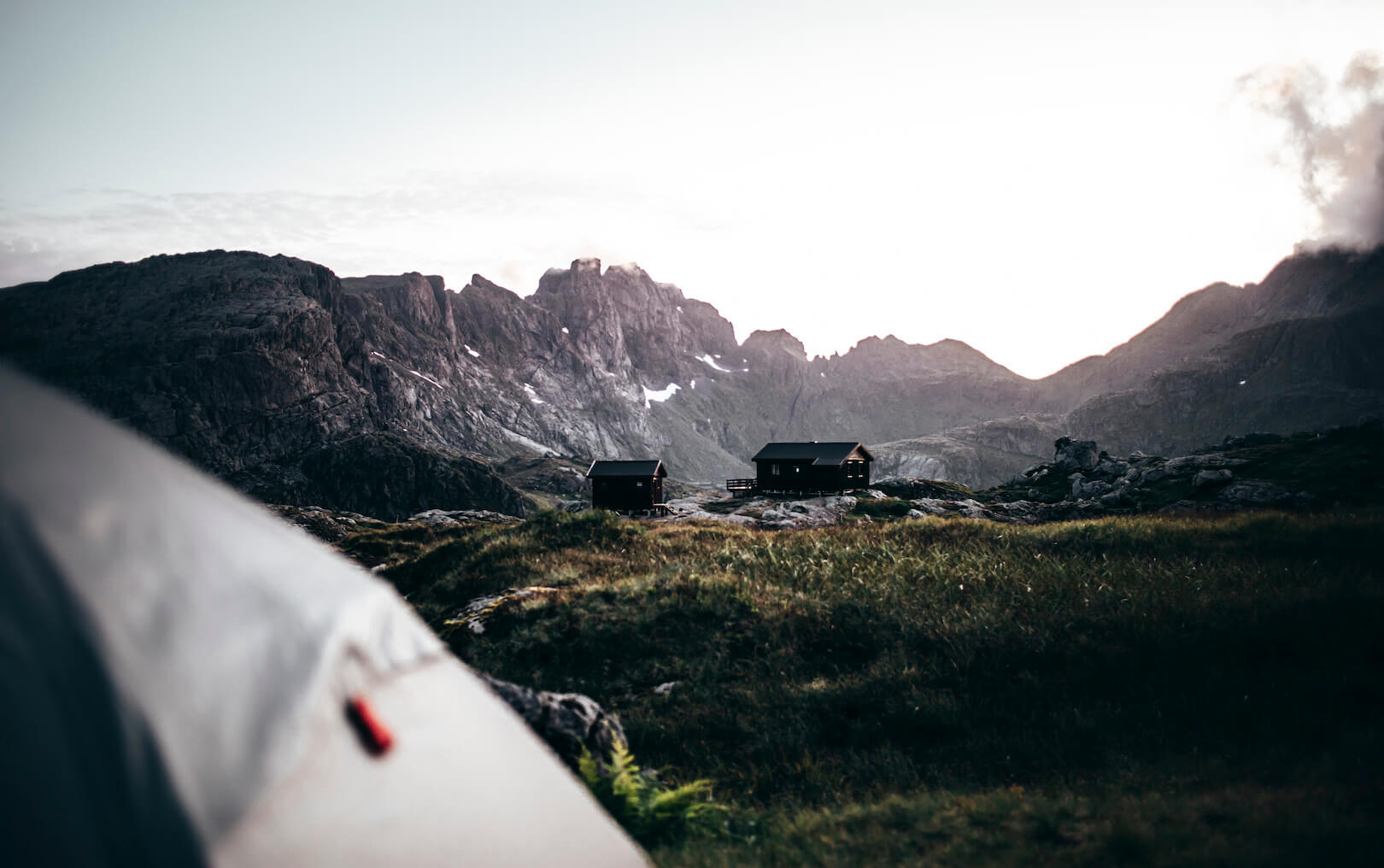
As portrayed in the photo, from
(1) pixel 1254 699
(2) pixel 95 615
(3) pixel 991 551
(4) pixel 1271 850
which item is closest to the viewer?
(2) pixel 95 615

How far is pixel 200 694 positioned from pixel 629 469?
69.0 m

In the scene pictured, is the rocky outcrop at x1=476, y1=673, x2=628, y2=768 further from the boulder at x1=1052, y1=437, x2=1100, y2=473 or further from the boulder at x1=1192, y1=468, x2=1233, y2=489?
the boulder at x1=1052, y1=437, x2=1100, y2=473

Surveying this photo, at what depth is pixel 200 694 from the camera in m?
3.38

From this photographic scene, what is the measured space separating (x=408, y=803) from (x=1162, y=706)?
9286mm

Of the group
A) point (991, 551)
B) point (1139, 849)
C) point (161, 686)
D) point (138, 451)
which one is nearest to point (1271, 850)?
point (1139, 849)

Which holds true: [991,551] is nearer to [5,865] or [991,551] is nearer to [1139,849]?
[1139,849]

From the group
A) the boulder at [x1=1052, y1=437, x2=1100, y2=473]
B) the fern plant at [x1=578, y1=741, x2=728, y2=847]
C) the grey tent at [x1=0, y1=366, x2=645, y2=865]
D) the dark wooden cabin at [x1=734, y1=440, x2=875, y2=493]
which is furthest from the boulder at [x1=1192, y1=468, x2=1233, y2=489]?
the grey tent at [x1=0, y1=366, x2=645, y2=865]

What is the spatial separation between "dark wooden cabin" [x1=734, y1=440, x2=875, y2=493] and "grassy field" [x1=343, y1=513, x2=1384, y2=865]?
57.2 metres

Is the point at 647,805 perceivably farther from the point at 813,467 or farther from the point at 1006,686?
the point at 813,467

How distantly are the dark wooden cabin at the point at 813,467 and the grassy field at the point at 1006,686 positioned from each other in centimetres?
5716

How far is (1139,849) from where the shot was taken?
5.50m

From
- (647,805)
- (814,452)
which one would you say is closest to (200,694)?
(647,805)

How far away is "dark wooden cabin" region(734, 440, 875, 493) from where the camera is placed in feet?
245

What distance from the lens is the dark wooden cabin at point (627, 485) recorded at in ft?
234
